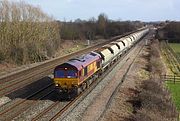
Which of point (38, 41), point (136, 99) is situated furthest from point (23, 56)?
point (136, 99)

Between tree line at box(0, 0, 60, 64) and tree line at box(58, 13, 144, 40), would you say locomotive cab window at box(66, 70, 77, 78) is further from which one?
tree line at box(58, 13, 144, 40)

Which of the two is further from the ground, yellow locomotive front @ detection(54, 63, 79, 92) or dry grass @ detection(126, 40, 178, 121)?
yellow locomotive front @ detection(54, 63, 79, 92)

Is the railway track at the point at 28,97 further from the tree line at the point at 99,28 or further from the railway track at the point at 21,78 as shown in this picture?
the tree line at the point at 99,28

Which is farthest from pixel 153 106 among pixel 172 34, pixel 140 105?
pixel 172 34

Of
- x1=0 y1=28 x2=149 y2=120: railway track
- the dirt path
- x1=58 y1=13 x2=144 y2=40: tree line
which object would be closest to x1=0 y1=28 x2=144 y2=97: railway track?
x1=0 y1=28 x2=149 y2=120: railway track

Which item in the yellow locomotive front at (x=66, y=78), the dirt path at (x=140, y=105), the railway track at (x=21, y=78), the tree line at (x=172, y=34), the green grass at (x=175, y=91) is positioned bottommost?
the tree line at (x=172, y=34)

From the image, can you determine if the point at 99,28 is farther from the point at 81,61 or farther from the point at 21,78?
the point at 81,61

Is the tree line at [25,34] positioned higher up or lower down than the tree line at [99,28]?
higher up

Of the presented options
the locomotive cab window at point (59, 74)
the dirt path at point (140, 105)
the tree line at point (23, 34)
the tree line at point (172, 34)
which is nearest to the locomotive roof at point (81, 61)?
the locomotive cab window at point (59, 74)

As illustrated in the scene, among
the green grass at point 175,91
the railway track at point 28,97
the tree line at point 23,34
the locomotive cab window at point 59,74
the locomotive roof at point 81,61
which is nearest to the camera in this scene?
the railway track at point 28,97

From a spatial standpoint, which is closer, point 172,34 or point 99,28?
point 172,34

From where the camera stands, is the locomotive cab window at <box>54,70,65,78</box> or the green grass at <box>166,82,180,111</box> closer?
the locomotive cab window at <box>54,70,65,78</box>

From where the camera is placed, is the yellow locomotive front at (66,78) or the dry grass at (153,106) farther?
the yellow locomotive front at (66,78)

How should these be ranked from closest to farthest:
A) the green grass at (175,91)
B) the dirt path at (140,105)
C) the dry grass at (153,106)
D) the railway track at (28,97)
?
the dry grass at (153,106)
the dirt path at (140,105)
the railway track at (28,97)
the green grass at (175,91)
